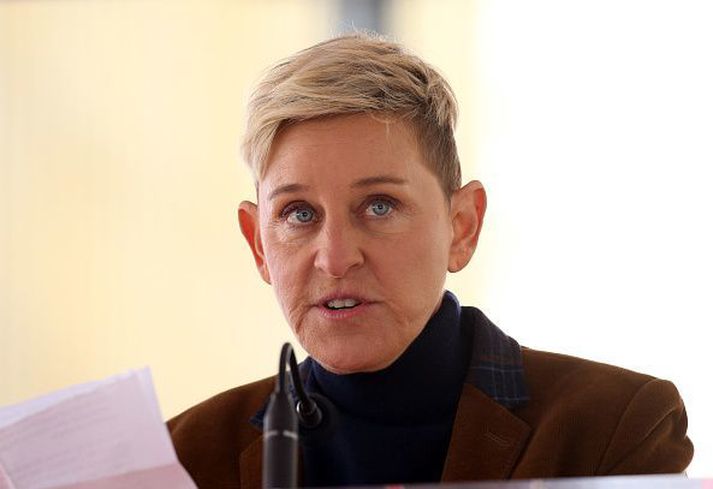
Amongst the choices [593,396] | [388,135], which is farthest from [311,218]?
[593,396]

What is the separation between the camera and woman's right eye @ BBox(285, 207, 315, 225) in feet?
5.58

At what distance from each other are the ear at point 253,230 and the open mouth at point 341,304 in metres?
0.22

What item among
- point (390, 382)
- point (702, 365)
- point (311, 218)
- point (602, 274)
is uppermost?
point (311, 218)

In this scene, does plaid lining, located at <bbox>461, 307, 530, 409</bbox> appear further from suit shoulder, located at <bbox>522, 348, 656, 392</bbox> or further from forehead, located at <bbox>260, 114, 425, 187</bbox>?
forehead, located at <bbox>260, 114, 425, 187</bbox>

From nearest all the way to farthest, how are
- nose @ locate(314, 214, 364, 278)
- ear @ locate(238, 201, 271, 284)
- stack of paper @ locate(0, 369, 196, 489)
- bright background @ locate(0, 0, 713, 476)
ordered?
1. stack of paper @ locate(0, 369, 196, 489)
2. nose @ locate(314, 214, 364, 278)
3. ear @ locate(238, 201, 271, 284)
4. bright background @ locate(0, 0, 713, 476)

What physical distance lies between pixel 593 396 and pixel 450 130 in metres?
0.43

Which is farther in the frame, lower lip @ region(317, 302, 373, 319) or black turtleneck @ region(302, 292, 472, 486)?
black turtleneck @ region(302, 292, 472, 486)

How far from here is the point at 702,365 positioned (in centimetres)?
347

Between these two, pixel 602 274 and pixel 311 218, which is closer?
pixel 311 218

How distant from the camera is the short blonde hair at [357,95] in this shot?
67.9 inches

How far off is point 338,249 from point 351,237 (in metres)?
0.03

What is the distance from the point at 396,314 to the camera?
1716mm

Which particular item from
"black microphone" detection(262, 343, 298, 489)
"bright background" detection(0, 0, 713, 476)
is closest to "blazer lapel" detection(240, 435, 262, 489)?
"black microphone" detection(262, 343, 298, 489)

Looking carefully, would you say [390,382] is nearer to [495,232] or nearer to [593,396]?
[593,396]
